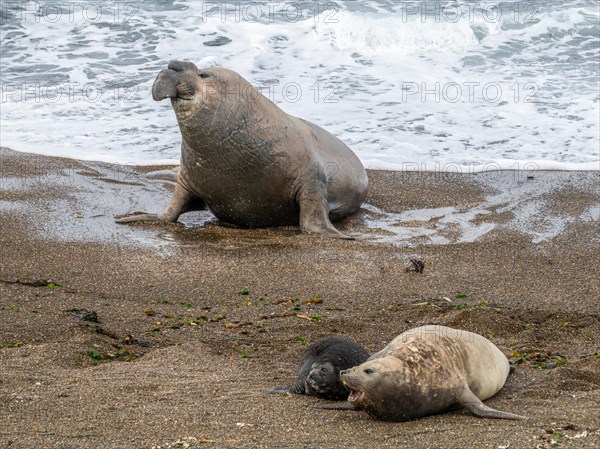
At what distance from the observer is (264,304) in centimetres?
687

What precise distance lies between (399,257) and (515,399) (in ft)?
11.0

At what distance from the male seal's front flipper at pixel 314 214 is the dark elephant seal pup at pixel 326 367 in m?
3.56

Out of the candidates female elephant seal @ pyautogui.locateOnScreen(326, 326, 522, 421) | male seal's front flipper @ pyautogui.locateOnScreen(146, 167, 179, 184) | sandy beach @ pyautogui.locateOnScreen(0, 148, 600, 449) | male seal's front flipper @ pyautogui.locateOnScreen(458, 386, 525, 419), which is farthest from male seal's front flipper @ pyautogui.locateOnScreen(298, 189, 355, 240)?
male seal's front flipper @ pyautogui.locateOnScreen(458, 386, 525, 419)

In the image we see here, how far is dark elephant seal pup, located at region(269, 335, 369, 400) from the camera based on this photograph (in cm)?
478

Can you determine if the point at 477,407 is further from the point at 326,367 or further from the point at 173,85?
the point at 173,85

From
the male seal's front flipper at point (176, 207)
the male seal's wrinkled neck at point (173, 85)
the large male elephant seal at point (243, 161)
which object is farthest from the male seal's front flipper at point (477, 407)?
the male seal's front flipper at point (176, 207)

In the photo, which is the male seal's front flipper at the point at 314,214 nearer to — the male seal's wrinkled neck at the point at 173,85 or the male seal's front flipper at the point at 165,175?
the male seal's wrinkled neck at the point at 173,85

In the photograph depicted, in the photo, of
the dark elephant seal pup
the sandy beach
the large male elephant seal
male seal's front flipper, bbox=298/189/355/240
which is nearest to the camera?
the sandy beach

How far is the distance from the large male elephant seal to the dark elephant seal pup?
11.6 feet

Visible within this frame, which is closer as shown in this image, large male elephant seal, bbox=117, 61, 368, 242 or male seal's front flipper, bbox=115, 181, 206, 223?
large male elephant seal, bbox=117, 61, 368, 242

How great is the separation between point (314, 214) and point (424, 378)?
4.44 meters

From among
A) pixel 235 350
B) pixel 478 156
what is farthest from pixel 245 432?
pixel 478 156

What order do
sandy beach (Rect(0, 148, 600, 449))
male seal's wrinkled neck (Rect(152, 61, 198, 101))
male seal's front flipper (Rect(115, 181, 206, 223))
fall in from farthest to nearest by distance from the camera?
male seal's front flipper (Rect(115, 181, 206, 223)) < male seal's wrinkled neck (Rect(152, 61, 198, 101)) < sandy beach (Rect(0, 148, 600, 449))

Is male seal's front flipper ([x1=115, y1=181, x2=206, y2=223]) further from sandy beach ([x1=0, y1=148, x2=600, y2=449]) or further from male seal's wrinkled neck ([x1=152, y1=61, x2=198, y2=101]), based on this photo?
male seal's wrinkled neck ([x1=152, y1=61, x2=198, y2=101])
